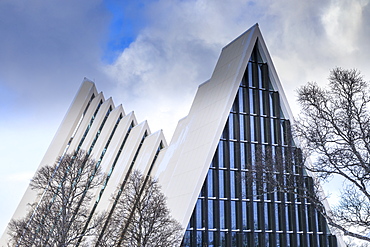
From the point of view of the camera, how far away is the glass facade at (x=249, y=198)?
28828mm

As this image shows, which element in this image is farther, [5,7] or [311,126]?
[5,7]

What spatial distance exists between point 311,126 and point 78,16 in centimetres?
1598

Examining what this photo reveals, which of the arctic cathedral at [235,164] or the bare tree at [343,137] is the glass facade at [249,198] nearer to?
the arctic cathedral at [235,164]

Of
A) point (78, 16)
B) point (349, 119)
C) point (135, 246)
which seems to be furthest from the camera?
point (135, 246)

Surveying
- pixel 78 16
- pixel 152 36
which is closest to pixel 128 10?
pixel 78 16

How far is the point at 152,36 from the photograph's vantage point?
33.6 meters

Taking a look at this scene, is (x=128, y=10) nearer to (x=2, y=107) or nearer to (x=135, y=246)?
(x=2, y=107)

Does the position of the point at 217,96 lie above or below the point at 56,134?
below

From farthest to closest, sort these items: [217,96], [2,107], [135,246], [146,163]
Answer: [146,163] < [217,96] < [135,246] < [2,107]

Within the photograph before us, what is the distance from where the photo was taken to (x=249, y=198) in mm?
30312

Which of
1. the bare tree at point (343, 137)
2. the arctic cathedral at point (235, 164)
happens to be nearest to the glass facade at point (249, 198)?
the arctic cathedral at point (235, 164)

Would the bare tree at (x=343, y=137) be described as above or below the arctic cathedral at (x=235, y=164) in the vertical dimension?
below

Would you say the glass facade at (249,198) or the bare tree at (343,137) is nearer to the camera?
the bare tree at (343,137)

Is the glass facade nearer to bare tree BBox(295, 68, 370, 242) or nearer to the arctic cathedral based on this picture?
the arctic cathedral
